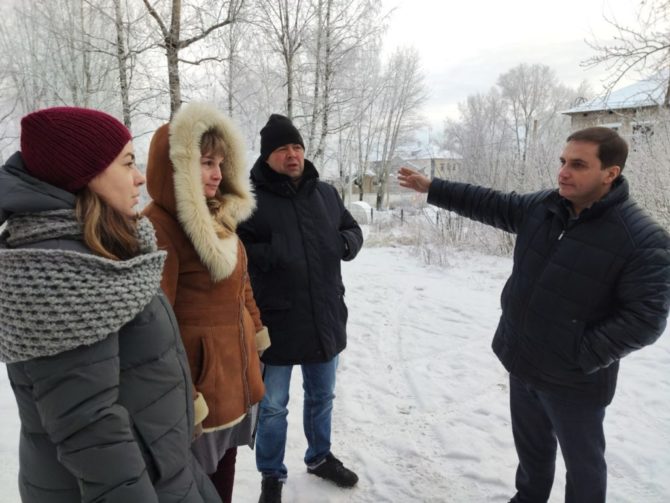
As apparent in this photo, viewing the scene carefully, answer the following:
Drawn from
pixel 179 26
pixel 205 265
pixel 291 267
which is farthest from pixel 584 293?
pixel 179 26

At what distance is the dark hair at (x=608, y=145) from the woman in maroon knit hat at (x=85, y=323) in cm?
194

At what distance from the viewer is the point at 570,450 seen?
1.97 m

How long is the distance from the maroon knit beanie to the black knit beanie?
1.28 meters

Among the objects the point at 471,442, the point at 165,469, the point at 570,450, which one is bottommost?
the point at 471,442

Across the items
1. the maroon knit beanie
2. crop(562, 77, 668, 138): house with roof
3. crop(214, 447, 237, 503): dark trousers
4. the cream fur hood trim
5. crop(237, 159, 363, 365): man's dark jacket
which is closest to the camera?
the maroon knit beanie

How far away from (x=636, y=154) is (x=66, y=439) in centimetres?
1193

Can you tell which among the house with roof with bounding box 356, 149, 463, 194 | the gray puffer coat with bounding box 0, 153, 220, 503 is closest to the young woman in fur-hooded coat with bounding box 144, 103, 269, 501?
the gray puffer coat with bounding box 0, 153, 220, 503

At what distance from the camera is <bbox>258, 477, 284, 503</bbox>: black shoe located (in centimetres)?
238

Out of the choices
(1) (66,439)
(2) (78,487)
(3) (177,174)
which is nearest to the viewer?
(1) (66,439)

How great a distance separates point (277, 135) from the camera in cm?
237

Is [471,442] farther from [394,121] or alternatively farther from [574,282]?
[394,121]

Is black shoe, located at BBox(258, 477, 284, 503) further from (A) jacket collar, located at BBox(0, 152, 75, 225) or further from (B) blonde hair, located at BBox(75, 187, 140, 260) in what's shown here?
(A) jacket collar, located at BBox(0, 152, 75, 225)

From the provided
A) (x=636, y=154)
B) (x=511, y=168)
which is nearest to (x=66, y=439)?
(x=636, y=154)

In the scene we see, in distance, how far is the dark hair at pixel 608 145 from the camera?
74.8 inches
